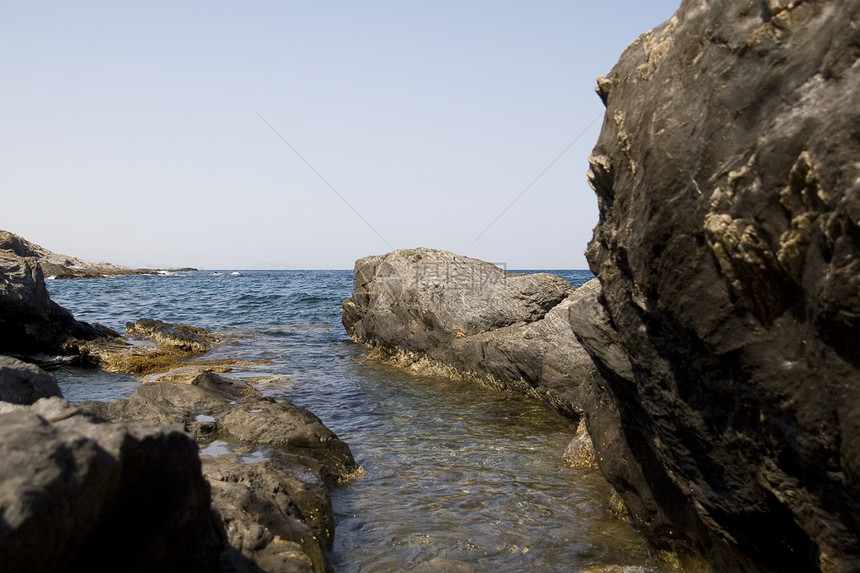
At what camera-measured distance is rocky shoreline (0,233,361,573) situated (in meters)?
2.41

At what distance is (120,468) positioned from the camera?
2.70m

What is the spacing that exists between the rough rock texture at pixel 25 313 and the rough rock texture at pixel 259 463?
7.37 metres

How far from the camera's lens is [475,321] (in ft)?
48.5

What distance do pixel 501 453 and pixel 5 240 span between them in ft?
149

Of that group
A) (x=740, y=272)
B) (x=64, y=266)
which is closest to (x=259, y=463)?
(x=740, y=272)

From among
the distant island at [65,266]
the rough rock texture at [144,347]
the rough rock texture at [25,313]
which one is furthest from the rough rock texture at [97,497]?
the distant island at [65,266]

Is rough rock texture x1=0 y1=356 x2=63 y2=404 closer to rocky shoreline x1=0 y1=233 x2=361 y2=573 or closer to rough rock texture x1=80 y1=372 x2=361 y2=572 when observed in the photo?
rocky shoreline x1=0 y1=233 x2=361 y2=573

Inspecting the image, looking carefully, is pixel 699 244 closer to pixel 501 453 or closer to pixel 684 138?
pixel 684 138

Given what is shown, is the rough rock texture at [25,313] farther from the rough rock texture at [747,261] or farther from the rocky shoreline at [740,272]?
the rough rock texture at [747,261]

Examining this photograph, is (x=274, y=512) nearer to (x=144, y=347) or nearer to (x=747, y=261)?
(x=747, y=261)

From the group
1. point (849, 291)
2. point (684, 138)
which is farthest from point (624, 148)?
point (849, 291)

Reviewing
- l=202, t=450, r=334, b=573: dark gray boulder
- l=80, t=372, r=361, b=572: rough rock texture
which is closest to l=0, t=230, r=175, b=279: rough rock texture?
l=80, t=372, r=361, b=572: rough rock texture

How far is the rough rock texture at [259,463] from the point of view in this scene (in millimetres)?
4137

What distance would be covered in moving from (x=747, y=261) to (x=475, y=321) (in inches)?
465
